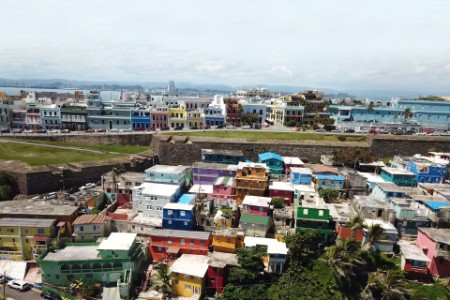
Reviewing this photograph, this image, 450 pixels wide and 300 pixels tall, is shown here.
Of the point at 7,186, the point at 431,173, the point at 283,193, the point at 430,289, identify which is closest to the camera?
the point at 430,289

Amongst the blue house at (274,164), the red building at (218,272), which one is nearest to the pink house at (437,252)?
the red building at (218,272)

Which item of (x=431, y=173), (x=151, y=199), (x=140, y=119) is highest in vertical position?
(x=140, y=119)

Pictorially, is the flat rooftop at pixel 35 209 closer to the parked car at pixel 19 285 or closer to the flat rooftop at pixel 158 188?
the parked car at pixel 19 285

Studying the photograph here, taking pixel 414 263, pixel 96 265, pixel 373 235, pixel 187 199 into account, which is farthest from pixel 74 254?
pixel 414 263

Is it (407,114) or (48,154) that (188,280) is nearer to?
(48,154)

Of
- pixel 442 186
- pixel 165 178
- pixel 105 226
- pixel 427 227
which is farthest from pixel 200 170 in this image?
pixel 442 186
